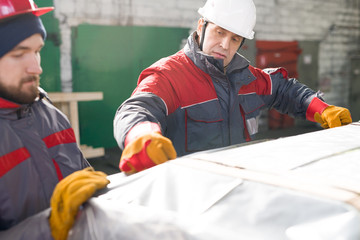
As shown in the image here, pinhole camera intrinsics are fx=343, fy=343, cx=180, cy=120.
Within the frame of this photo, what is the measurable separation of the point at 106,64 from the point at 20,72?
4.03 metres

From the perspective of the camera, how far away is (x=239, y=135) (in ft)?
6.40

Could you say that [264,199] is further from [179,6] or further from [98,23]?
[179,6]

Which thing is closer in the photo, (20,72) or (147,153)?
(147,153)

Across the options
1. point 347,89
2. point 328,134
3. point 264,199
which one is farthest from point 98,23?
point 347,89

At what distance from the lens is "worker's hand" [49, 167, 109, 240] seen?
0.75 meters

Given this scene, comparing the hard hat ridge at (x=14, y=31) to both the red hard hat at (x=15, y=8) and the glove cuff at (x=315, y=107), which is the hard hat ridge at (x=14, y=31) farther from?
the glove cuff at (x=315, y=107)

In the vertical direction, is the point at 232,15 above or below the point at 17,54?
above

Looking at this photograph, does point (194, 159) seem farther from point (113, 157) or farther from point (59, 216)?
point (113, 157)

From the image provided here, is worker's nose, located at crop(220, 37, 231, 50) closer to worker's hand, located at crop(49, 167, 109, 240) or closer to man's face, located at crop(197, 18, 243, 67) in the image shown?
man's face, located at crop(197, 18, 243, 67)

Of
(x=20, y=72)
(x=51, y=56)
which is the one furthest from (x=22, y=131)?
(x=51, y=56)

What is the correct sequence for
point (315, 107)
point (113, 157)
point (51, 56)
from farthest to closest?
point (113, 157)
point (51, 56)
point (315, 107)

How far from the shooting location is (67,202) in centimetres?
75

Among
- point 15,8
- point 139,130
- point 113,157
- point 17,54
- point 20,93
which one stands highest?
point 15,8

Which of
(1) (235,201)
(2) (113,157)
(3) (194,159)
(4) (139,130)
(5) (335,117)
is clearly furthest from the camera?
(2) (113,157)
